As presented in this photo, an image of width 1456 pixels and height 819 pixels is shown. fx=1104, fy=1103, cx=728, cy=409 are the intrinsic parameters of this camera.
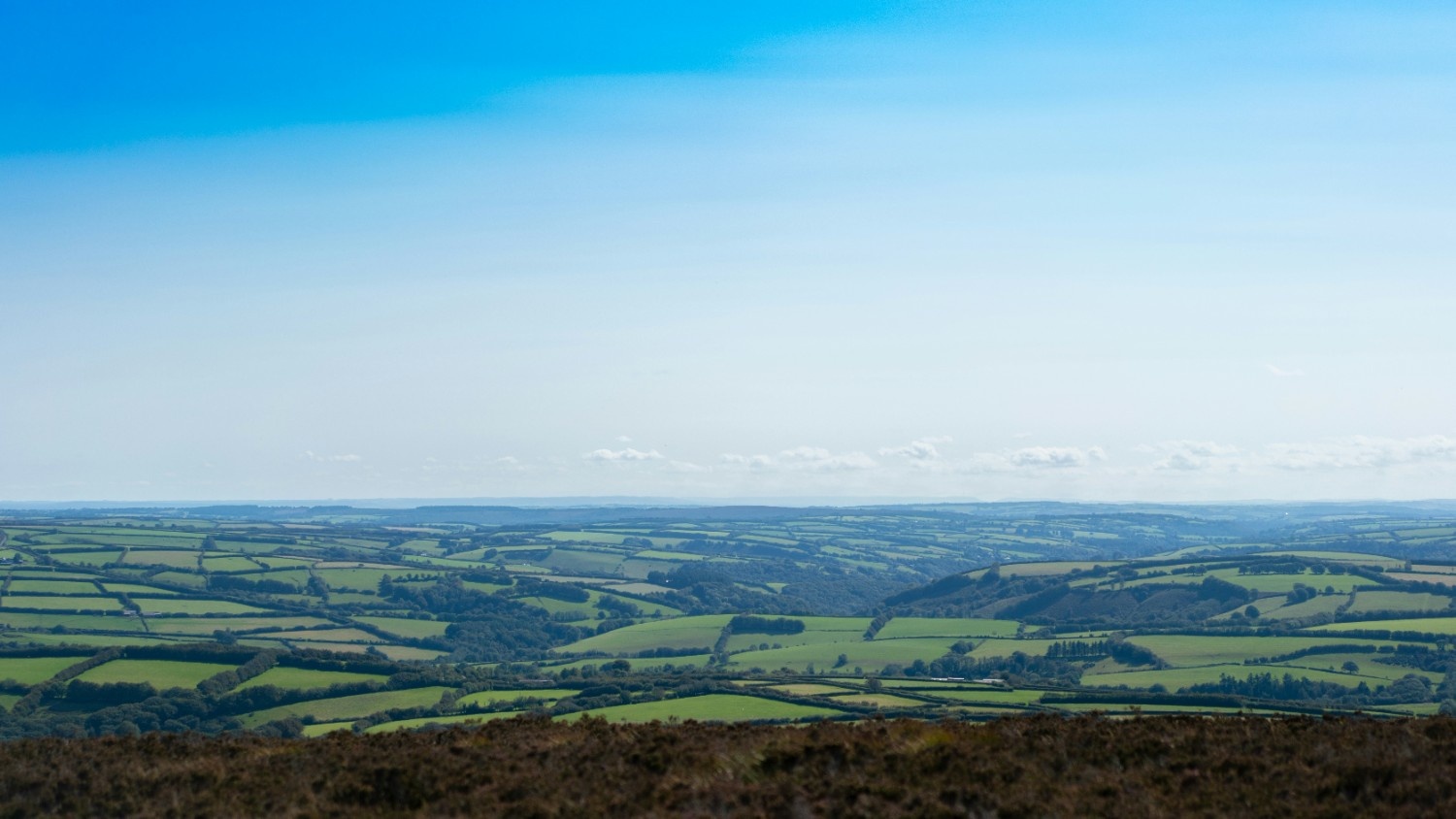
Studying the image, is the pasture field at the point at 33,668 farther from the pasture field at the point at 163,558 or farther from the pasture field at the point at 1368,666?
the pasture field at the point at 1368,666

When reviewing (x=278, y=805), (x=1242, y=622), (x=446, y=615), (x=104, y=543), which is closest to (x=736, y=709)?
(x=278, y=805)

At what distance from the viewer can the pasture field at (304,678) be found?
8081 cm

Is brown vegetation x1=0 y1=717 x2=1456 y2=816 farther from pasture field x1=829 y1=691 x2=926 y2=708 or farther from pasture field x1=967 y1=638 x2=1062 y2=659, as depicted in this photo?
pasture field x1=967 y1=638 x2=1062 y2=659

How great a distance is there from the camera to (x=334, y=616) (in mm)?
147375

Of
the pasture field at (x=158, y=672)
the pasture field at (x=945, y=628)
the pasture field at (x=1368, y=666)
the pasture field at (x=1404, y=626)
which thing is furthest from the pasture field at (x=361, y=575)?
the pasture field at (x=1404, y=626)

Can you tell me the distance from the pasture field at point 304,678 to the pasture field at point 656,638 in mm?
44076

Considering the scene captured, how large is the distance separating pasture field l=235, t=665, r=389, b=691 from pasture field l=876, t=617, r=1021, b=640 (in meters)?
67.1

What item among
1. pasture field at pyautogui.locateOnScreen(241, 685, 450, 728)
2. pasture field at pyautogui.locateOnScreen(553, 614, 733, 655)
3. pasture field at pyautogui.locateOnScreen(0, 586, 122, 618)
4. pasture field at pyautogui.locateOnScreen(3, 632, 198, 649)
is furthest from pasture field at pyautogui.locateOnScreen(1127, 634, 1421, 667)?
pasture field at pyautogui.locateOnScreen(0, 586, 122, 618)

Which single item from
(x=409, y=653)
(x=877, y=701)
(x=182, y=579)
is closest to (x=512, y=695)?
(x=877, y=701)

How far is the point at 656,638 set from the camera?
138 meters

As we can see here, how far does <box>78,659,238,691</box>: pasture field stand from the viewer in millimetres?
81750

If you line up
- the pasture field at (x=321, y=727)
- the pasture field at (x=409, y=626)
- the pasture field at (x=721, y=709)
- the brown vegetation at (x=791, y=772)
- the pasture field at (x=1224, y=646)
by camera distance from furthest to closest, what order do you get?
the pasture field at (x=409, y=626), the pasture field at (x=1224, y=646), the pasture field at (x=321, y=727), the pasture field at (x=721, y=709), the brown vegetation at (x=791, y=772)

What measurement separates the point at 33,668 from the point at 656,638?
7015cm

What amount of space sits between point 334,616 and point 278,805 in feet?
464
